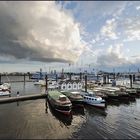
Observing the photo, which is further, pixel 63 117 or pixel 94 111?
pixel 94 111

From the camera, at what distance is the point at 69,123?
126ft

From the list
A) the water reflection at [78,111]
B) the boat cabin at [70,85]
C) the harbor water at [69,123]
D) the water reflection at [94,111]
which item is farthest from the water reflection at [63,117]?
the boat cabin at [70,85]

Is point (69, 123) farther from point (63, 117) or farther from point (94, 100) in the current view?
point (94, 100)

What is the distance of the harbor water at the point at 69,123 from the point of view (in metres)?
31.7

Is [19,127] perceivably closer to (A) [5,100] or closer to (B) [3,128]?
(B) [3,128]

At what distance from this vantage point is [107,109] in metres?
51.6

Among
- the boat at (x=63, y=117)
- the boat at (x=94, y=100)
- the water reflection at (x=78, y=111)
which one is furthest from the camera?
the boat at (x=94, y=100)

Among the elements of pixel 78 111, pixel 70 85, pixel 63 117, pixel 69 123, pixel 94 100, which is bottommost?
pixel 69 123

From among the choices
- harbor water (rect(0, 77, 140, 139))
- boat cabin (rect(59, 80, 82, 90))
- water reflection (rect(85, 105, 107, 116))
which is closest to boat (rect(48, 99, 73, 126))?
harbor water (rect(0, 77, 140, 139))

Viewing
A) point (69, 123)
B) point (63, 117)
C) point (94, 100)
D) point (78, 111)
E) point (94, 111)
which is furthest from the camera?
point (94, 100)

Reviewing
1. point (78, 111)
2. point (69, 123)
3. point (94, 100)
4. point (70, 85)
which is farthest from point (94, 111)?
point (70, 85)

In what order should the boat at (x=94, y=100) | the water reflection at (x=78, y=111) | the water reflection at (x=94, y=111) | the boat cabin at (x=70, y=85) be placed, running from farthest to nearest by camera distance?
the boat cabin at (x=70, y=85), the boat at (x=94, y=100), the water reflection at (x=78, y=111), the water reflection at (x=94, y=111)

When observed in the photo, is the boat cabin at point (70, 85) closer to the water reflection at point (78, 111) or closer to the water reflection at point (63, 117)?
the water reflection at point (78, 111)

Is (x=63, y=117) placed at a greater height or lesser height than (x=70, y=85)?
lesser
